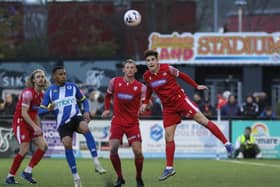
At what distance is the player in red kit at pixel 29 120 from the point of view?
1753cm

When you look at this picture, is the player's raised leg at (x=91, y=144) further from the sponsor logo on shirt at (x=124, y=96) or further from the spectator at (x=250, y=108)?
the spectator at (x=250, y=108)

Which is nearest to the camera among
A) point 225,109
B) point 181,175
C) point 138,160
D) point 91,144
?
point 138,160

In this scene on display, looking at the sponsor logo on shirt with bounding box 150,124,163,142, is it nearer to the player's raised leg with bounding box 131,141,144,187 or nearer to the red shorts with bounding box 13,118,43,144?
the red shorts with bounding box 13,118,43,144

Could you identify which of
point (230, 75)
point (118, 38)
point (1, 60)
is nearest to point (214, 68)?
point (230, 75)

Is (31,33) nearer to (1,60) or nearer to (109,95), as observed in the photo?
(1,60)

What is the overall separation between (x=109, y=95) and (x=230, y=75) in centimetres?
2835

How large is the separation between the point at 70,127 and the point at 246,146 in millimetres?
14251

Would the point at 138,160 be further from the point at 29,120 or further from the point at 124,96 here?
the point at 29,120

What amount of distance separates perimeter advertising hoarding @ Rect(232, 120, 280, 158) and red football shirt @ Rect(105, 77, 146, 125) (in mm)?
13805

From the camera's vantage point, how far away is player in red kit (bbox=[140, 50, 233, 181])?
663 inches

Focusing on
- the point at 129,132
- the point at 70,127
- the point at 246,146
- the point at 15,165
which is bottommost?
the point at 246,146

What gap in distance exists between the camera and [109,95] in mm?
16609

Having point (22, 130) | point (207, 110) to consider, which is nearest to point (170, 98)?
point (22, 130)

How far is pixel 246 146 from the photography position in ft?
95.9
